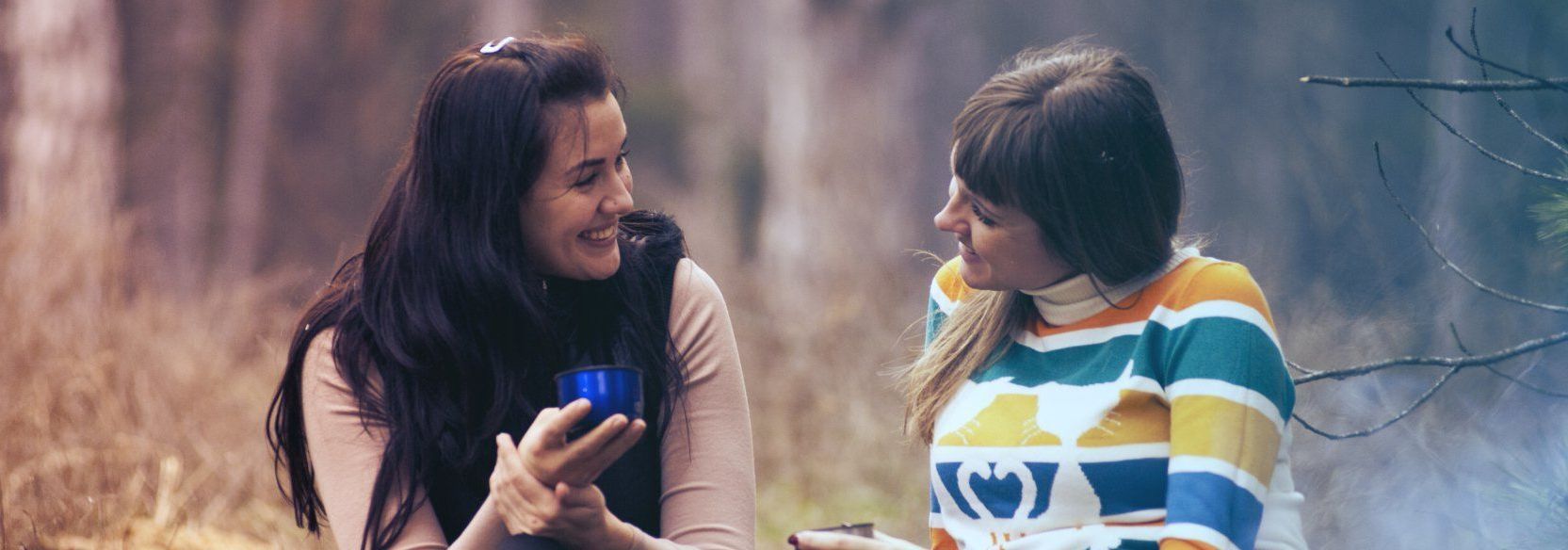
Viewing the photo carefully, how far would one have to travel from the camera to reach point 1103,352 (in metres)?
1.50

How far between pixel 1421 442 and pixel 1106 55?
1816 millimetres

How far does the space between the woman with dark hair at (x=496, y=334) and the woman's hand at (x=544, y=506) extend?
152 mm

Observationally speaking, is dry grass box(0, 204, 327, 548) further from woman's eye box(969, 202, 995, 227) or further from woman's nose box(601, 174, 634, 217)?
woman's eye box(969, 202, 995, 227)

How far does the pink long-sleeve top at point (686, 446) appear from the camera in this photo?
1.65m

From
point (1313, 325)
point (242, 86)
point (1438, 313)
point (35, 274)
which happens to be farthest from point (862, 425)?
point (242, 86)

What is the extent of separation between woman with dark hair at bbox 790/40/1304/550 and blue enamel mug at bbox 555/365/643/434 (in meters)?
0.23

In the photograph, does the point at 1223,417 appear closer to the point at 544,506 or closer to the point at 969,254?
the point at 969,254

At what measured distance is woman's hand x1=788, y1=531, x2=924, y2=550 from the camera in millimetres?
1308

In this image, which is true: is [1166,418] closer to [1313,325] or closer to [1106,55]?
[1106,55]

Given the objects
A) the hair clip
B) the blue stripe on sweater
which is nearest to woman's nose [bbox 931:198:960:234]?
the blue stripe on sweater

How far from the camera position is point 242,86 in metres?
5.88

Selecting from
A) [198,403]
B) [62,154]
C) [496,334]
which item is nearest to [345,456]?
[496,334]

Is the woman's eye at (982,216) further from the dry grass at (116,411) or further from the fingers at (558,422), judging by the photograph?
the dry grass at (116,411)

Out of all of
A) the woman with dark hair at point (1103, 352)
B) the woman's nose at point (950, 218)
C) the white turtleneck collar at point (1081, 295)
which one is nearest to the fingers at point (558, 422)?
the woman with dark hair at point (1103, 352)
